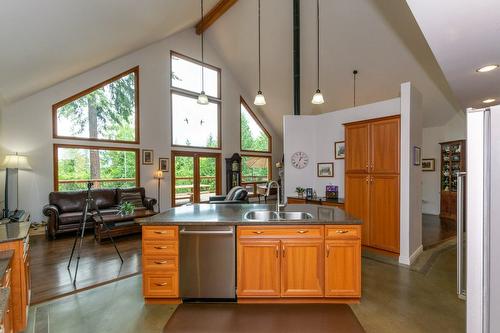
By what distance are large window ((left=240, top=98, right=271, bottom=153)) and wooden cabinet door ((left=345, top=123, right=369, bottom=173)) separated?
5597 mm

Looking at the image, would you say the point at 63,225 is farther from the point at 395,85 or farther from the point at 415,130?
the point at 395,85

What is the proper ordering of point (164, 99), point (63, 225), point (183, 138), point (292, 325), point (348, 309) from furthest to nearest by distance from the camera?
point (183, 138), point (164, 99), point (63, 225), point (348, 309), point (292, 325)

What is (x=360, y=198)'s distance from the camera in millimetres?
3900

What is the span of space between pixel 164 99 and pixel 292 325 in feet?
22.2

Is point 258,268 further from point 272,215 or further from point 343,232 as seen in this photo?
point 343,232

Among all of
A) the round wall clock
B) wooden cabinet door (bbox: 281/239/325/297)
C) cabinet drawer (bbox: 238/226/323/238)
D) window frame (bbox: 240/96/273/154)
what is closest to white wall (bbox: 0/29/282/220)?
window frame (bbox: 240/96/273/154)

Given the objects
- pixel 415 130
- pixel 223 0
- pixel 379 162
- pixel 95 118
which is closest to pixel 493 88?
pixel 415 130

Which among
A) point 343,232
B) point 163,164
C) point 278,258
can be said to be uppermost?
point 163,164

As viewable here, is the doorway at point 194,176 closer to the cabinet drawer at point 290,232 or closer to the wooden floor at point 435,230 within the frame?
the cabinet drawer at point 290,232

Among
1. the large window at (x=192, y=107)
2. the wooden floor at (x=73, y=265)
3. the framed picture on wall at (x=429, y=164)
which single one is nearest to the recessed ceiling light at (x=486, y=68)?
the wooden floor at (x=73, y=265)

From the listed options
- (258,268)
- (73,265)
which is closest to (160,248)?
(258,268)

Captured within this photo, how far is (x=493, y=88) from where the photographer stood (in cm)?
317

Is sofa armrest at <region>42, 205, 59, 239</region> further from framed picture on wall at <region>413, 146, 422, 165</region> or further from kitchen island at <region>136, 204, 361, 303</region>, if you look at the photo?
framed picture on wall at <region>413, 146, 422, 165</region>

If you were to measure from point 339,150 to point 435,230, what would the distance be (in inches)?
112
